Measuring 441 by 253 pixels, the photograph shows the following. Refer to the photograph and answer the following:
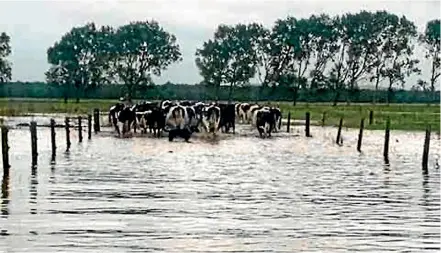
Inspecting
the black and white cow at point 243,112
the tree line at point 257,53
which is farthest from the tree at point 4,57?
the black and white cow at point 243,112

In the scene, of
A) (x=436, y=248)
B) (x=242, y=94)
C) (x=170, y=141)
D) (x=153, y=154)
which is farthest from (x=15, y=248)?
(x=242, y=94)

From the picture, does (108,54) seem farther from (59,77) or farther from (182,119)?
(182,119)

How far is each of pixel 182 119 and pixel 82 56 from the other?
90.1 meters

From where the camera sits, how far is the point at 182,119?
164 feet

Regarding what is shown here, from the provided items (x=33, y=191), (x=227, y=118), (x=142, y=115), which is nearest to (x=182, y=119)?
(x=142, y=115)

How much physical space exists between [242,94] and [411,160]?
98.6 m

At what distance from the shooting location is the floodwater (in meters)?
15.3

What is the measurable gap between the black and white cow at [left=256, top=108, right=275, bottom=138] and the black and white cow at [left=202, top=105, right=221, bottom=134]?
2188mm

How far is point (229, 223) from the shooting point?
1748cm

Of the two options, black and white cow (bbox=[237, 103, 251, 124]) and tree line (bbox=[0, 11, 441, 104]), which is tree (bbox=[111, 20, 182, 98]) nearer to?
tree line (bbox=[0, 11, 441, 104])

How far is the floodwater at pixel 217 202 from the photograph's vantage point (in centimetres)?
1533

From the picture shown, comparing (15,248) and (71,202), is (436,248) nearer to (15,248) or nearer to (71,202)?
(15,248)

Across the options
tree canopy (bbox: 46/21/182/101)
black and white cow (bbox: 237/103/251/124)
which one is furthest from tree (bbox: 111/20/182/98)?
black and white cow (bbox: 237/103/251/124)

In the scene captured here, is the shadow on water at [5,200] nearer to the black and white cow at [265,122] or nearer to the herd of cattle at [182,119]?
the herd of cattle at [182,119]
